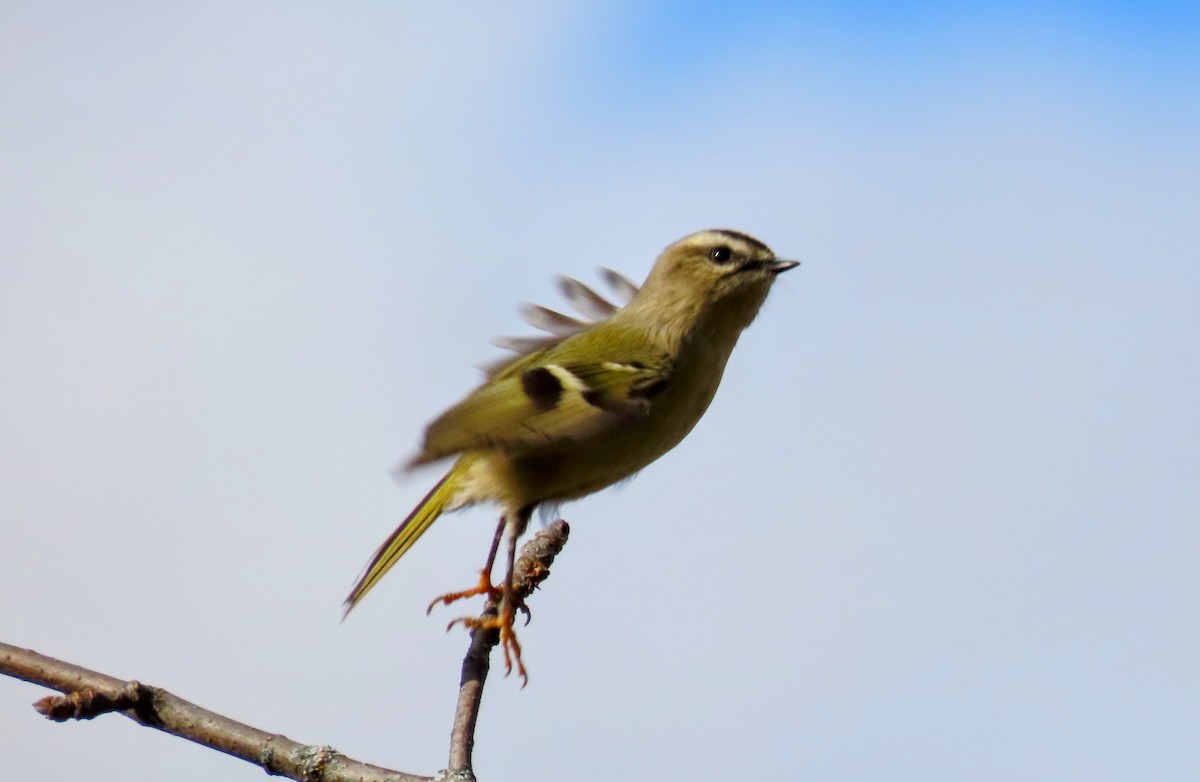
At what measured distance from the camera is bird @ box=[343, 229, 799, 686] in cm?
299

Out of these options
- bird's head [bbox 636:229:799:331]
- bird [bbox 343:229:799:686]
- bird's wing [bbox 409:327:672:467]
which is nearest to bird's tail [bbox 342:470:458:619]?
bird [bbox 343:229:799:686]

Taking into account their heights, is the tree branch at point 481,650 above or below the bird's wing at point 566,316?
below

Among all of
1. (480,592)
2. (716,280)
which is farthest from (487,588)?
(716,280)

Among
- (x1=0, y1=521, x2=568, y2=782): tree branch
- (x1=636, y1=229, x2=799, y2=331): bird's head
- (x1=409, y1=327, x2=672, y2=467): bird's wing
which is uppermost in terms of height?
(x1=636, y1=229, x2=799, y2=331): bird's head

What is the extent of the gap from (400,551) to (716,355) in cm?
94

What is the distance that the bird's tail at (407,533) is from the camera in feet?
10.6

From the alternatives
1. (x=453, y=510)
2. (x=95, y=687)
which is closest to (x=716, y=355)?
(x=453, y=510)

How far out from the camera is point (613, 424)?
298 cm

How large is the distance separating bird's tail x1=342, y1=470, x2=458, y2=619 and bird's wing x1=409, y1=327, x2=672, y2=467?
0.26m

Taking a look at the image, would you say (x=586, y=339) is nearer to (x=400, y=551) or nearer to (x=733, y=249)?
(x=733, y=249)

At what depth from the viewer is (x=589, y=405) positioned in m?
3.02

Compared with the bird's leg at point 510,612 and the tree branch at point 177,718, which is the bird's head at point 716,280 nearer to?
the bird's leg at point 510,612

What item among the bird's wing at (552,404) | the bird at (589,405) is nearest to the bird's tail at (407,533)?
the bird at (589,405)

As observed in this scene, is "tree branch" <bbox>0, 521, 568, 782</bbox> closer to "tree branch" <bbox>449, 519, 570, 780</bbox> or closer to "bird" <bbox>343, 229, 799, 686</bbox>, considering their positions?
"tree branch" <bbox>449, 519, 570, 780</bbox>
